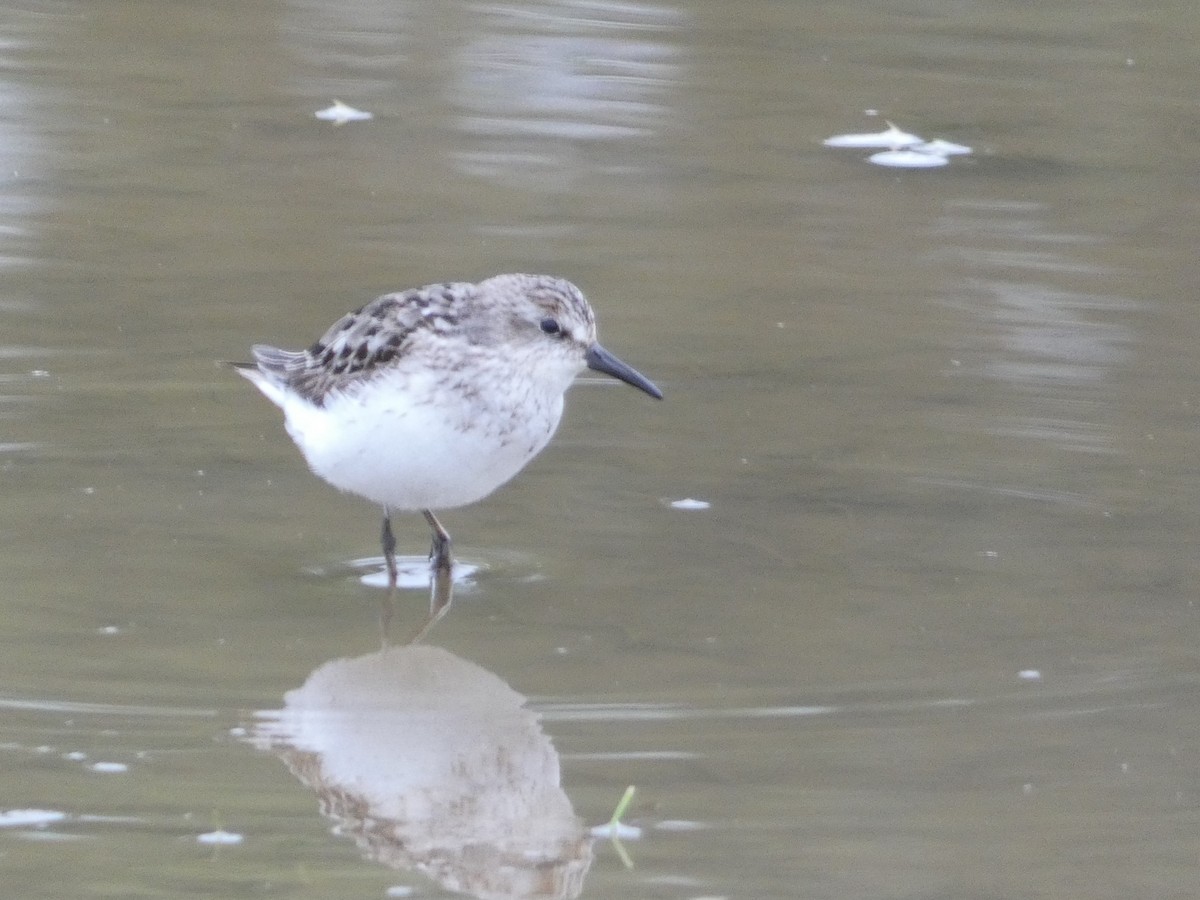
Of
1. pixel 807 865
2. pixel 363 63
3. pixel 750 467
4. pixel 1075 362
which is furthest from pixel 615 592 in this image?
pixel 363 63

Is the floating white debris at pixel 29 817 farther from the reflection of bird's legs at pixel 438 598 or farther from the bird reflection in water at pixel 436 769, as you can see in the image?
the reflection of bird's legs at pixel 438 598

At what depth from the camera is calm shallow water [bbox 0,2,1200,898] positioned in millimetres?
5223

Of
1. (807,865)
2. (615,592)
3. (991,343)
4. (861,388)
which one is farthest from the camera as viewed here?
(991,343)

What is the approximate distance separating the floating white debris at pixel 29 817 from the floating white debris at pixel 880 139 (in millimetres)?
7276

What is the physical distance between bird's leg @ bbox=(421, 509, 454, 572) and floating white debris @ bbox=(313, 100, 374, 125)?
510 centimetres

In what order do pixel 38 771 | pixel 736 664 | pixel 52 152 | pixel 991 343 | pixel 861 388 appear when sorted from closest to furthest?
pixel 38 771 → pixel 736 664 → pixel 861 388 → pixel 991 343 → pixel 52 152

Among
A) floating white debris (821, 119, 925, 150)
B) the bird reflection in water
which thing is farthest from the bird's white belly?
floating white debris (821, 119, 925, 150)

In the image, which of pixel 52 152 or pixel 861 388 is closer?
pixel 861 388

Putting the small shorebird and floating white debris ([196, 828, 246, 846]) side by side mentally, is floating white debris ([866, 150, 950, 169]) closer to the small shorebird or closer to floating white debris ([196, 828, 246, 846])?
the small shorebird

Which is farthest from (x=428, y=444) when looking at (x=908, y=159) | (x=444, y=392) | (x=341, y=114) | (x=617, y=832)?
(x=341, y=114)

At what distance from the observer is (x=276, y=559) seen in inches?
272

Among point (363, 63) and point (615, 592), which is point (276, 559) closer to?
point (615, 592)

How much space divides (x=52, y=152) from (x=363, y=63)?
89.9 inches

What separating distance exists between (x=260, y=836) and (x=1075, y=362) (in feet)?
15.6
